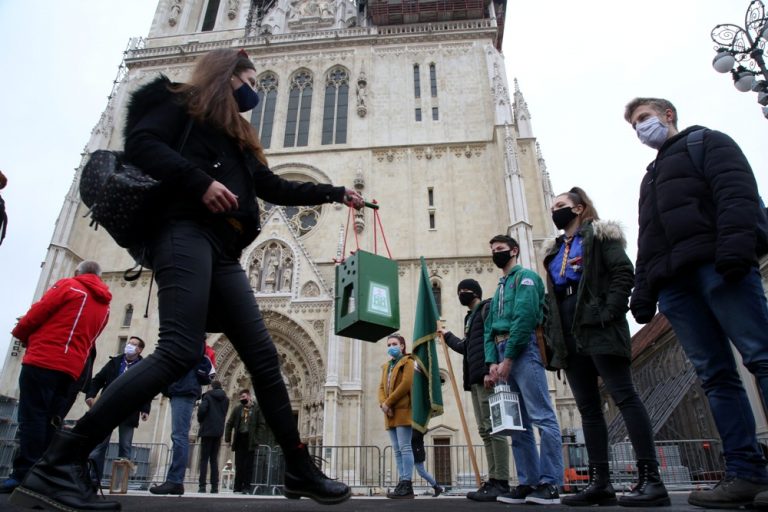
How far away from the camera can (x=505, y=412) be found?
11.8 feet

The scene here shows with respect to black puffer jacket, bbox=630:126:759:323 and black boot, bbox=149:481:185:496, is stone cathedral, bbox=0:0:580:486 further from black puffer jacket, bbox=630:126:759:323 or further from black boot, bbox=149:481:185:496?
black puffer jacket, bbox=630:126:759:323

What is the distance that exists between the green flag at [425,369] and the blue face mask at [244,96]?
3.87 metres

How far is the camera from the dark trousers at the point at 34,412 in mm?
3477

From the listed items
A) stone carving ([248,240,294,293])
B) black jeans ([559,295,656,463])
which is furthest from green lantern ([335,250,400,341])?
stone carving ([248,240,294,293])

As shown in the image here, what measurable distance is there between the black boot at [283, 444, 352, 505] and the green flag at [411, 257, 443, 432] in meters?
3.44

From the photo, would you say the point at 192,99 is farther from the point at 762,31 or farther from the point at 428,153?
the point at 428,153

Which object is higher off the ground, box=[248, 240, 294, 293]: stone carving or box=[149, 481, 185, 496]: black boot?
box=[248, 240, 294, 293]: stone carving

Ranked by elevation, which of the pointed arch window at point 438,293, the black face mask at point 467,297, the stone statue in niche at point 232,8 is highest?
the stone statue in niche at point 232,8

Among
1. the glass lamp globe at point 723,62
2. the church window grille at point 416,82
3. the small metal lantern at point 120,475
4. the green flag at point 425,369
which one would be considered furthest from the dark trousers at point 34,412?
the church window grille at point 416,82

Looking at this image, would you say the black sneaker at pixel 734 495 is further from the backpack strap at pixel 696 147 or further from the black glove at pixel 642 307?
the backpack strap at pixel 696 147

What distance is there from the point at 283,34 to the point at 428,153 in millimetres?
8933

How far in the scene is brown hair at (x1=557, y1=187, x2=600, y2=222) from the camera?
12.9ft

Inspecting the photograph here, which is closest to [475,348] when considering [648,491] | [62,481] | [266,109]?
[648,491]

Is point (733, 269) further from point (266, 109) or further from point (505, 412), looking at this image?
point (266, 109)
